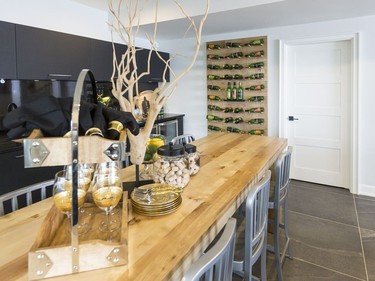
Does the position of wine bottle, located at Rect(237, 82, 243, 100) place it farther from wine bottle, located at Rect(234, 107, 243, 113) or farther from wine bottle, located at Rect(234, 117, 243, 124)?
wine bottle, located at Rect(234, 117, 243, 124)

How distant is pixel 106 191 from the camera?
1012 mm

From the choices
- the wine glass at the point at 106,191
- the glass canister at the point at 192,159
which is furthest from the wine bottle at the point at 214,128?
the wine glass at the point at 106,191

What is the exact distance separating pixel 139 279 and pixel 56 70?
3.01 m

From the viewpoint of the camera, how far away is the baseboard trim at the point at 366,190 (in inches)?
149

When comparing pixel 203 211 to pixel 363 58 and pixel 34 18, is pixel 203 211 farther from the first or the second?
pixel 363 58

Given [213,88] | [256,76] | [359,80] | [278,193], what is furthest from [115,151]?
[213,88]

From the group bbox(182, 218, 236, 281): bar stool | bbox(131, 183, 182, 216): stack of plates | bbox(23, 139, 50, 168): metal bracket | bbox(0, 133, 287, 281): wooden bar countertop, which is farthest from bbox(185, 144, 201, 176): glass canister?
bbox(23, 139, 50, 168): metal bracket

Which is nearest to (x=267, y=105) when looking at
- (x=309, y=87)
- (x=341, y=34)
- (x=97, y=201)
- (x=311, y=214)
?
(x=309, y=87)

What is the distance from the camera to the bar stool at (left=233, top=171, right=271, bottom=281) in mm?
1300

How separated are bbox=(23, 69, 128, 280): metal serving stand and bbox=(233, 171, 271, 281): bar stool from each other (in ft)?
2.12

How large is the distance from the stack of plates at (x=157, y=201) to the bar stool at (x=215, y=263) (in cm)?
31

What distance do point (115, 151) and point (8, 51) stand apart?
261cm

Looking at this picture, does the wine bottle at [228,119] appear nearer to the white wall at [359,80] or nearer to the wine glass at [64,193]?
the white wall at [359,80]

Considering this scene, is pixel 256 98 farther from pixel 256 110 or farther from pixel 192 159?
pixel 192 159
